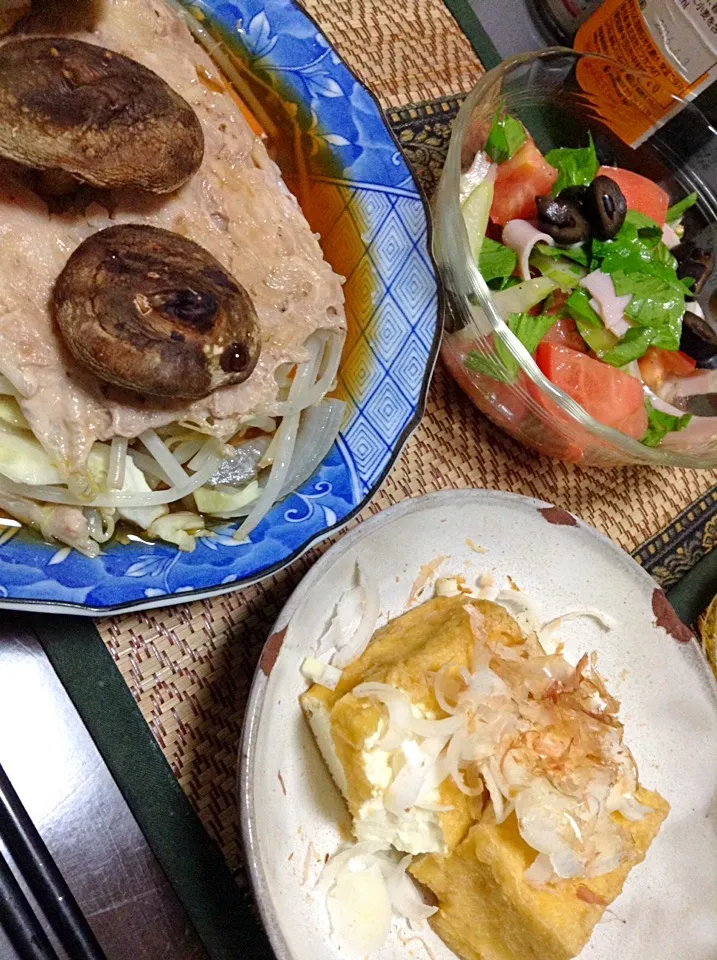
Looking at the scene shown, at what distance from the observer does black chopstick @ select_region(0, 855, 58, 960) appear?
1294 mm

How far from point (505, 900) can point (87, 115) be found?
4.39 ft

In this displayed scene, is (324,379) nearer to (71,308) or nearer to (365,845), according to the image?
(71,308)

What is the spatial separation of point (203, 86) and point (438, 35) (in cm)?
78

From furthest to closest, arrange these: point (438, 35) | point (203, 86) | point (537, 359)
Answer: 1. point (438, 35)
2. point (537, 359)
3. point (203, 86)

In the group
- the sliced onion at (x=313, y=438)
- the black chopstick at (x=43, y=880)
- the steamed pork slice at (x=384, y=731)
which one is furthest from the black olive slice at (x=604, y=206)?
the black chopstick at (x=43, y=880)

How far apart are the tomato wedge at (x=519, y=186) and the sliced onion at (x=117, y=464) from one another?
3.33 ft

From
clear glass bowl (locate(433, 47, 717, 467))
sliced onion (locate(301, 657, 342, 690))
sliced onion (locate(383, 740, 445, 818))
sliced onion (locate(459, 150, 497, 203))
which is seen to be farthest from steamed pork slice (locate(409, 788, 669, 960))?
sliced onion (locate(459, 150, 497, 203))

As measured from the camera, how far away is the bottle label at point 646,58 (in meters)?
1.83

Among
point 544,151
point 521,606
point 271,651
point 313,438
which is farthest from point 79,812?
point 544,151

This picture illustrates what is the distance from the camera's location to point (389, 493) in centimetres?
171

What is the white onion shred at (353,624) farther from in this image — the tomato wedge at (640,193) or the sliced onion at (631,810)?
the tomato wedge at (640,193)

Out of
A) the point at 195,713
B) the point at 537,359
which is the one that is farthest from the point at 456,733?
the point at 537,359

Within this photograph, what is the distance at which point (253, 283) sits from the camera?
56.1 inches

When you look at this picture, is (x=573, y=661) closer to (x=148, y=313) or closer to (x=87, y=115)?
(x=148, y=313)
